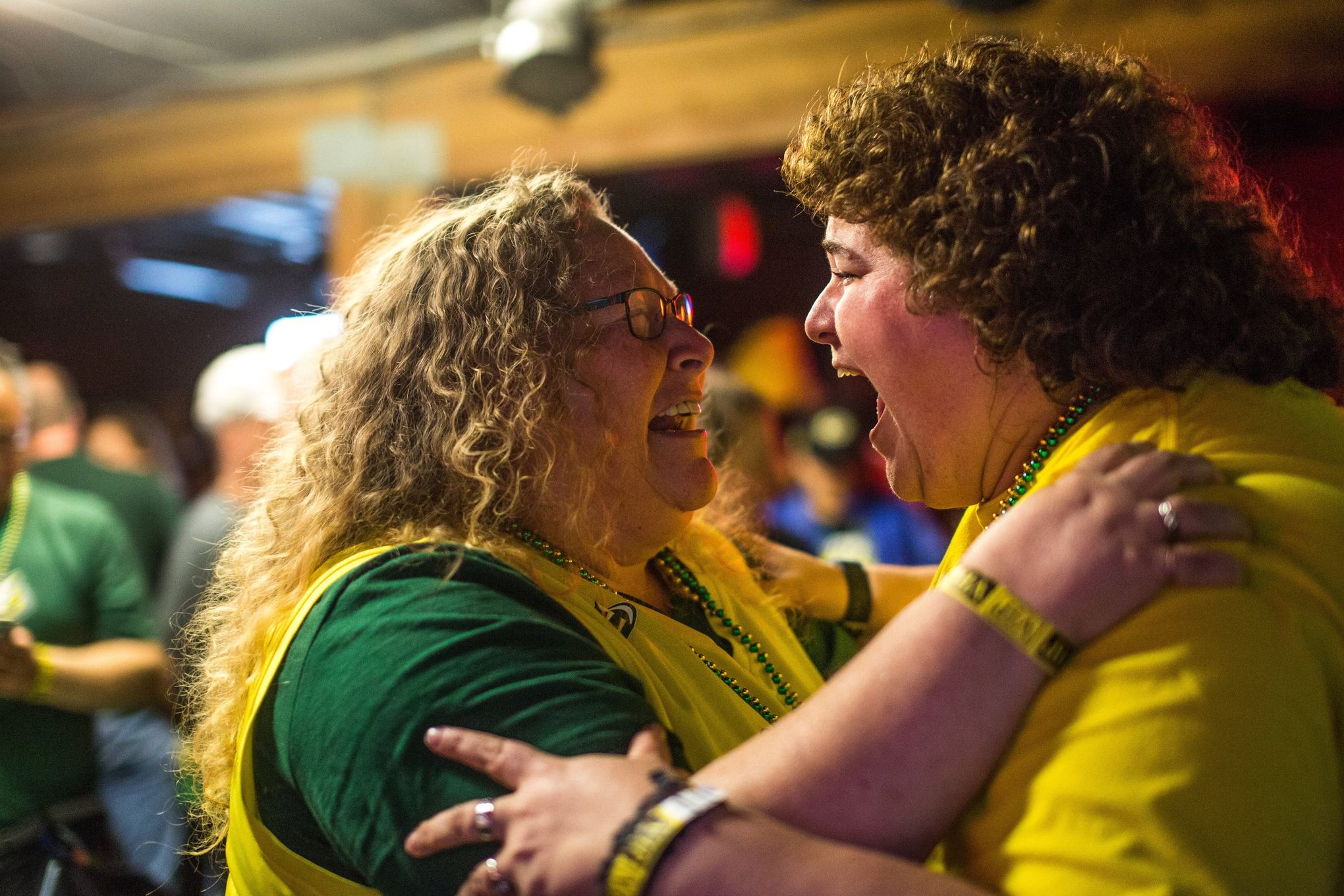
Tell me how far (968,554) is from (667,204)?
20.3 feet

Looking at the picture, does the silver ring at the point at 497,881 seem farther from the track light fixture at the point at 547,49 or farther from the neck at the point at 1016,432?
the track light fixture at the point at 547,49

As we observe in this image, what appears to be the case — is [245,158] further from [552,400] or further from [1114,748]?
[1114,748]

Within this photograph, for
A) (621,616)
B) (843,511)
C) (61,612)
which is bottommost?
(843,511)

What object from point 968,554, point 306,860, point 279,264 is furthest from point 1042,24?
point 279,264

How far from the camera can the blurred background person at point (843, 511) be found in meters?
4.74

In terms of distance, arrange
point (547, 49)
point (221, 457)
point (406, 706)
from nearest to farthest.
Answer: point (406, 706), point (221, 457), point (547, 49)

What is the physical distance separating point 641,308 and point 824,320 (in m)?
0.36

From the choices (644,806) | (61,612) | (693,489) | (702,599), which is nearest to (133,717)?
(61,612)

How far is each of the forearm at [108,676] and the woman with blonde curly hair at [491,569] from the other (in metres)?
0.94

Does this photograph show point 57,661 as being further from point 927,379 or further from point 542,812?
point 927,379

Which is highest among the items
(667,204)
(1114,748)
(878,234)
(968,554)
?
(667,204)

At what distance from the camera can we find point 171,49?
17.5 ft

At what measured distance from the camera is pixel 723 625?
6.18 feet

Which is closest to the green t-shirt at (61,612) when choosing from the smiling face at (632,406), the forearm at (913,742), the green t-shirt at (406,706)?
the green t-shirt at (406,706)
